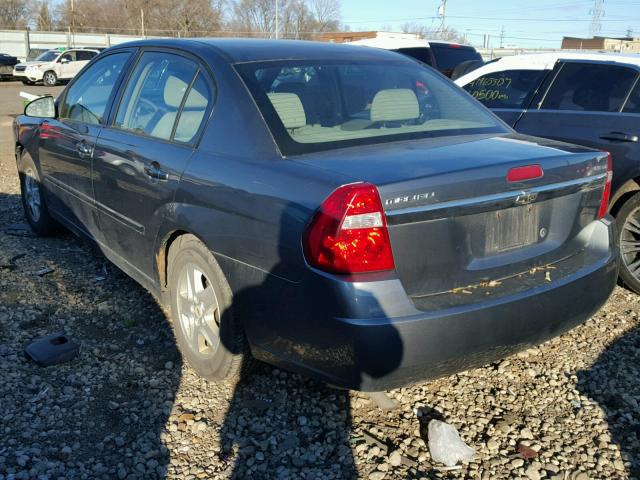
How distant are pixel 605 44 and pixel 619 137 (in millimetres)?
14205

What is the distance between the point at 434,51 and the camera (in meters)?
12.7

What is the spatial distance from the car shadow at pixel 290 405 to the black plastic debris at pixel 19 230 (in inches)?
141

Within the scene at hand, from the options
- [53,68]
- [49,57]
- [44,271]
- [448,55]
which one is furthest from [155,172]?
[49,57]

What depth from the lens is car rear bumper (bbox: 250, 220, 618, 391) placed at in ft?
7.93

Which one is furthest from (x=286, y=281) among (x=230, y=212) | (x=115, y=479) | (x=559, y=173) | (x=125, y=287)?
(x=125, y=287)

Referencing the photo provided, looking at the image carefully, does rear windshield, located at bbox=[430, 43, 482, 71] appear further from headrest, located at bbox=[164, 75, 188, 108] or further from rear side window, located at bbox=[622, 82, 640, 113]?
headrest, located at bbox=[164, 75, 188, 108]

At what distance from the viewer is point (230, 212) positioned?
9.43ft

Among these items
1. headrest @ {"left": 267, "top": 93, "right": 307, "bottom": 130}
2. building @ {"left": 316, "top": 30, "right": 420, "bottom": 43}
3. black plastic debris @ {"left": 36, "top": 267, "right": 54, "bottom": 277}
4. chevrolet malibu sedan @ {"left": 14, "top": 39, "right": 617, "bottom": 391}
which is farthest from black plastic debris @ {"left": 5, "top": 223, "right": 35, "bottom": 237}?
building @ {"left": 316, "top": 30, "right": 420, "bottom": 43}

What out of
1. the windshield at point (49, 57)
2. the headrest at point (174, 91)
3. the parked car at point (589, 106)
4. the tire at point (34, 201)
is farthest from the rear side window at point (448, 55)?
the windshield at point (49, 57)

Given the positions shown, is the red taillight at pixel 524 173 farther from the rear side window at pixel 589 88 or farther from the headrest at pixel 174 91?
the rear side window at pixel 589 88

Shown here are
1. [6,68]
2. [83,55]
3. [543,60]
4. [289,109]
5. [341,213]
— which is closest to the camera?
[341,213]

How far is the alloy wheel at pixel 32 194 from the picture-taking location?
223 inches

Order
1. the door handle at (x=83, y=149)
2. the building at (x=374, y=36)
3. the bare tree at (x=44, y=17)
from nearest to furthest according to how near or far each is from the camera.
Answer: the door handle at (x=83, y=149) < the building at (x=374, y=36) < the bare tree at (x=44, y=17)

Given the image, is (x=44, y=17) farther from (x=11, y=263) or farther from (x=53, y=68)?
(x=11, y=263)
